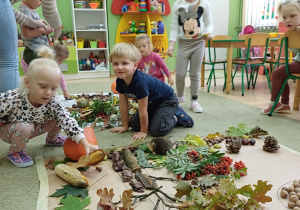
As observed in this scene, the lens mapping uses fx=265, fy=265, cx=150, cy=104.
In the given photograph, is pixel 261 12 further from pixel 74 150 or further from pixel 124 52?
pixel 74 150

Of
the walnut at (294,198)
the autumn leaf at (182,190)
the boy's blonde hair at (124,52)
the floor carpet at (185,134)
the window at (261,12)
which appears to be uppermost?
the window at (261,12)

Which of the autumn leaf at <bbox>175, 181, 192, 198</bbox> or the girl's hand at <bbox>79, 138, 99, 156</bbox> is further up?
the girl's hand at <bbox>79, 138, 99, 156</bbox>

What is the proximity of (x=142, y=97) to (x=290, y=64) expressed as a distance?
128cm

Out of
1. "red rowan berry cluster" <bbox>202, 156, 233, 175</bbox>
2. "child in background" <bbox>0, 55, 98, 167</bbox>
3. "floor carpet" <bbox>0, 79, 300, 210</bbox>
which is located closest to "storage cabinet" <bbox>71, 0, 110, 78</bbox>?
"floor carpet" <bbox>0, 79, 300, 210</bbox>

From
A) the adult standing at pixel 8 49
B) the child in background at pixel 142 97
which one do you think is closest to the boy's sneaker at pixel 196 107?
the child in background at pixel 142 97

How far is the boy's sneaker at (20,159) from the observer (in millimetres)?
1233

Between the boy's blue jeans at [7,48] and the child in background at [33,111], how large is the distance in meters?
0.11

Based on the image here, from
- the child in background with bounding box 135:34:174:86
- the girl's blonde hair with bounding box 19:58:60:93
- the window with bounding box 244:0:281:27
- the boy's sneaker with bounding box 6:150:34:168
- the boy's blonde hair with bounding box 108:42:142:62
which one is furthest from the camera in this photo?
the window with bounding box 244:0:281:27

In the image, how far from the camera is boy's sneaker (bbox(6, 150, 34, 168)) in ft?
4.05

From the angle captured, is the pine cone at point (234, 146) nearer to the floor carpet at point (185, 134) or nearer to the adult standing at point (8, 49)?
the floor carpet at point (185, 134)

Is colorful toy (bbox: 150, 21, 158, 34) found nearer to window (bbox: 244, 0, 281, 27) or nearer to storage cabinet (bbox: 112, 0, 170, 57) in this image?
storage cabinet (bbox: 112, 0, 170, 57)

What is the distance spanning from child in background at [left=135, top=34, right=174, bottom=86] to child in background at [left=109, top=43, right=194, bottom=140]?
60 centimetres

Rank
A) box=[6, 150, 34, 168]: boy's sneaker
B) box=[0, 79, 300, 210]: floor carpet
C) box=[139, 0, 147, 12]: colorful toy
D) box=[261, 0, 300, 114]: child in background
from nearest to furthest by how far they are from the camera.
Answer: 1. box=[0, 79, 300, 210]: floor carpet
2. box=[6, 150, 34, 168]: boy's sneaker
3. box=[261, 0, 300, 114]: child in background
4. box=[139, 0, 147, 12]: colorful toy

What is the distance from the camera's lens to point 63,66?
4.38 metres
